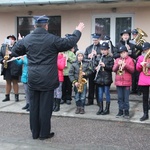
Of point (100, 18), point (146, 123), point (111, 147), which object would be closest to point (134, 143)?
point (111, 147)

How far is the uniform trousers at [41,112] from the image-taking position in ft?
18.8

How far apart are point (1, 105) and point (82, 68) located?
2.54 meters

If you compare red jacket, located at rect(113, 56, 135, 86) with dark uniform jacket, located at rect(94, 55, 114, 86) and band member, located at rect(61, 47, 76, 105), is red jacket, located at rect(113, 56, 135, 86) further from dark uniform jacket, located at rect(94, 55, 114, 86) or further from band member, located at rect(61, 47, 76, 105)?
band member, located at rect(61, 47, 76, 105)

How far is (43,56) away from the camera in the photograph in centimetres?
562

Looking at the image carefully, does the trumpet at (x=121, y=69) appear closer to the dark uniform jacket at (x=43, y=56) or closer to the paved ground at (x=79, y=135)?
the paved ground at (x=79, y=135)

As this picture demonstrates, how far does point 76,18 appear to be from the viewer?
11.0 metres

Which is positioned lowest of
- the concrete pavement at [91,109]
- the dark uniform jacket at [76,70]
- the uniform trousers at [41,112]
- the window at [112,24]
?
the concrete pavement at [91,109]

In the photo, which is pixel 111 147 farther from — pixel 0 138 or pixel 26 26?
pixel 26 26

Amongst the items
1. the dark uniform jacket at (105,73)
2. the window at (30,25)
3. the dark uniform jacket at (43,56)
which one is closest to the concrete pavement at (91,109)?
the dark uniform jacket at (105,73)

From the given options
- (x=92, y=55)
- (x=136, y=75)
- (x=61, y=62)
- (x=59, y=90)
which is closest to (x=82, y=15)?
(x=136, y=75)

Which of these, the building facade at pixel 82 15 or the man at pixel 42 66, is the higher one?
the building facade at pixel 82 15

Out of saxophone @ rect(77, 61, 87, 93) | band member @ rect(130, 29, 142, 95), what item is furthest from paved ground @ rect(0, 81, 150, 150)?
band member @ rect(130, 29, 142, 95)

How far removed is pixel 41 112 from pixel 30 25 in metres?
6.85

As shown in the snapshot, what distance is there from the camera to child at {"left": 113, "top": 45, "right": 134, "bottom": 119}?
698cm
